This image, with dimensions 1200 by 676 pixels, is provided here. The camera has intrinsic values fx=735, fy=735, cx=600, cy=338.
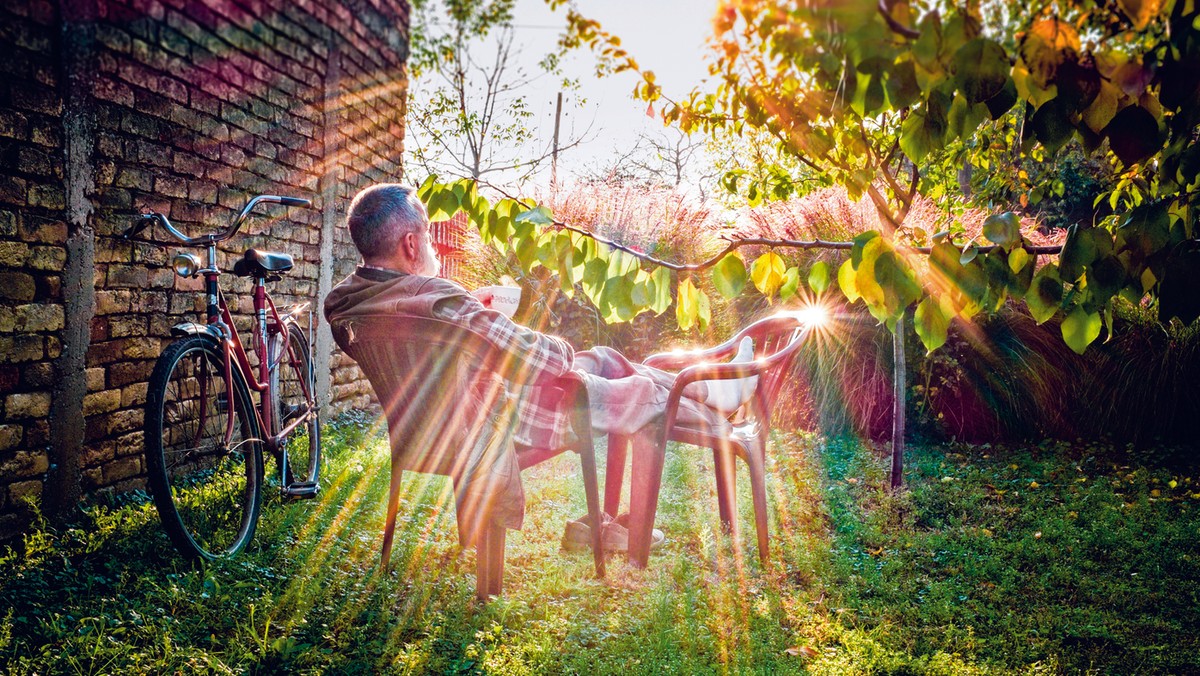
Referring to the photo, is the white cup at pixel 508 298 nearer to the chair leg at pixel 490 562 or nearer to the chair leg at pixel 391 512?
the chair leg at pixel 391 512

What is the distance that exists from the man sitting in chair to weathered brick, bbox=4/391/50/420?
5.01 feet

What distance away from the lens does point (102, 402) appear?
11.1ft

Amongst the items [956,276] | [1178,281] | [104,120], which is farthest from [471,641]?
[104,120]

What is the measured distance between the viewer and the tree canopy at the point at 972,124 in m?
0.90

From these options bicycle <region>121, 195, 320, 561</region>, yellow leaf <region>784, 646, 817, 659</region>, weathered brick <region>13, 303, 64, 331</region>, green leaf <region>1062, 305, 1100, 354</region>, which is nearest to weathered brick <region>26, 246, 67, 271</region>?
weathered brick <region>13, 303, 64, 331</region>

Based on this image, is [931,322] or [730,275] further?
[730,275]

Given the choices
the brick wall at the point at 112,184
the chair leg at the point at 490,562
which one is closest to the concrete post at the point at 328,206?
the brick wall at the point at 112,184

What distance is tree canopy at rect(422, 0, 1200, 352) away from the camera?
903 mm

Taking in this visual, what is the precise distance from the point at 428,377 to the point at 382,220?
1.73 ft

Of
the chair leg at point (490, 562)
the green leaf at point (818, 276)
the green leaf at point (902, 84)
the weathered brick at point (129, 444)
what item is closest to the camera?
the green leaf at point (902, 84)

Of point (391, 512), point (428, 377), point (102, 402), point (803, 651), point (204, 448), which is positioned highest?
point (428, 377)

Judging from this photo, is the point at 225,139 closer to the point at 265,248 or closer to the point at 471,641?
the point at 265,248

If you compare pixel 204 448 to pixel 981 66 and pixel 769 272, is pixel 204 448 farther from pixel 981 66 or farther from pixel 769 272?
pixel 981 66

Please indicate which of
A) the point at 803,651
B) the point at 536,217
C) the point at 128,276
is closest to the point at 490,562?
the point at 803,651
